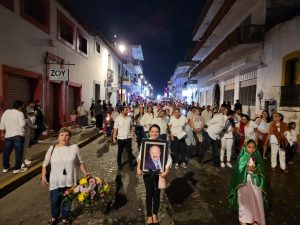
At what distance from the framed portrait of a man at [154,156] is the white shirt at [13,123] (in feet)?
12.4

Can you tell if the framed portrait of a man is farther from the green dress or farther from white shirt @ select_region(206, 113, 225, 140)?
white shirt @ select_region(206, 113, 225, 140)

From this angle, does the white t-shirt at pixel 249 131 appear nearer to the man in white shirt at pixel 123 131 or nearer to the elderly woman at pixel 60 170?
the man in white shirt at pixel 123 131

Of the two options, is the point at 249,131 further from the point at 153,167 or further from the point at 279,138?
the point at 153,167

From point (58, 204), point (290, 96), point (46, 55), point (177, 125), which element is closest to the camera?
point (58, 204)

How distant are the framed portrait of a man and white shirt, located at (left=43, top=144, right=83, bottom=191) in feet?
3.57

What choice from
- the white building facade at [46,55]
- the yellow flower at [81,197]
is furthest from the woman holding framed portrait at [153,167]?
the white building facade at [46,55]

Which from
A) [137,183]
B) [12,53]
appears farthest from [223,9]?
[137,183]

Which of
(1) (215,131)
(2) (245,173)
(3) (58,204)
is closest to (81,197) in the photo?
(3) (58,204)

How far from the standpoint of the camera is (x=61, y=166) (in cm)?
390

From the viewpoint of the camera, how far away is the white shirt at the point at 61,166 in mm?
3883

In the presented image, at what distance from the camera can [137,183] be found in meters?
6.26

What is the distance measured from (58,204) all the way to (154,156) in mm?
1626

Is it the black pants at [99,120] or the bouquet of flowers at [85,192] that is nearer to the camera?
the bouquet of flowers at [85,192]

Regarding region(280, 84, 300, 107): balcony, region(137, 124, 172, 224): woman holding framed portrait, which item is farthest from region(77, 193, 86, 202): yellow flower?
region(280, 84, 300, 107): balcony
